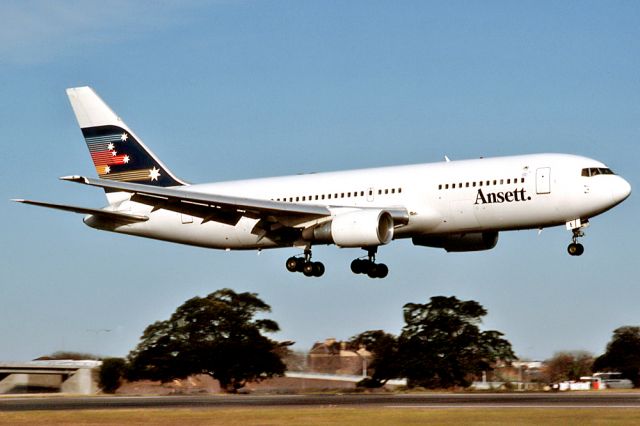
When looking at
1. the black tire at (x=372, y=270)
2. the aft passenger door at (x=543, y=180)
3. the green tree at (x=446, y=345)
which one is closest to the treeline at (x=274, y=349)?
the green tree at (x=446, y=345)

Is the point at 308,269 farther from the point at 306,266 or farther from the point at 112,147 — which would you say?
the point at 112,147

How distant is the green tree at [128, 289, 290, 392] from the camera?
7306 cm

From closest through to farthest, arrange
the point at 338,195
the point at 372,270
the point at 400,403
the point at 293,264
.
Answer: the point at 400,403 < the point at 338,195 < the point at 293,264 < the point at 372,270

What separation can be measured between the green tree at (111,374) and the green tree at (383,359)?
16075mm

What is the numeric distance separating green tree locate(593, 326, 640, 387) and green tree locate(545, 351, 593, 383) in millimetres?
3455

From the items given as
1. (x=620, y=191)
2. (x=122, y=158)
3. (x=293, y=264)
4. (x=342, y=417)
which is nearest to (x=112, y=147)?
(x=122, y=158)

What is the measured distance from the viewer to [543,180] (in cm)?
4356

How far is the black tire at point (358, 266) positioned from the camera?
167ft

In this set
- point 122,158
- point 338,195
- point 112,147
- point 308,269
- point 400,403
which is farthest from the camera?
point 112,147

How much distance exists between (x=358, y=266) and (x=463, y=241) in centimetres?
506

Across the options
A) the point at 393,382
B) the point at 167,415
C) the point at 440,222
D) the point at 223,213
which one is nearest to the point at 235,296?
the point at 393,382

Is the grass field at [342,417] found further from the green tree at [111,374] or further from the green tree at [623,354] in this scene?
the green tree at [623,354]

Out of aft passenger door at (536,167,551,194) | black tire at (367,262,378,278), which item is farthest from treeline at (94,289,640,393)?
aft passenger door at (536,167,551,194)

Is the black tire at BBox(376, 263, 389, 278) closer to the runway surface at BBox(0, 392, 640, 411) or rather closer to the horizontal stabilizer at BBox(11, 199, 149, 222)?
the runway surface at BBox(0, 392, 640, 411)
